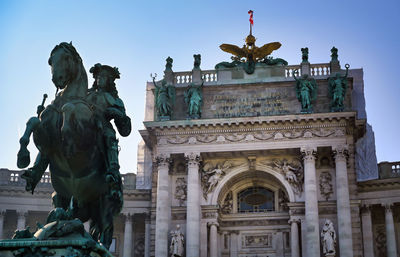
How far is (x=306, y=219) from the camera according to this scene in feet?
109

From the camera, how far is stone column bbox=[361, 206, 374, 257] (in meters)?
35.3

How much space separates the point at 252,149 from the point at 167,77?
720 cm

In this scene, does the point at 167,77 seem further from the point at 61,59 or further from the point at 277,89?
the point at 61,59

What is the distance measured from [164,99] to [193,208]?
675cm

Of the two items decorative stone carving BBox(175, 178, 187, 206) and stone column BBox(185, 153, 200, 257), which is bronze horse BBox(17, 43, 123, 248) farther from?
decorative stone carving BBox(175, 178, 187, 206)

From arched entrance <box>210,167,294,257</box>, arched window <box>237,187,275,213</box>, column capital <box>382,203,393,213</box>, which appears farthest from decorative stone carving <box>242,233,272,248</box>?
column capital <box>382,203,393,213</box>

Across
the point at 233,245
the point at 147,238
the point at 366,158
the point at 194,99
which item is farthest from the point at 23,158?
the point at 366,158

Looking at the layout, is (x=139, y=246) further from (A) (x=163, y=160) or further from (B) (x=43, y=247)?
(B) (x=43, y=247)

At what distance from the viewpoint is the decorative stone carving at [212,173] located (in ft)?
118

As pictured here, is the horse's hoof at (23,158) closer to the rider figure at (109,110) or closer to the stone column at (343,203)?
the rider figure at (109,110)

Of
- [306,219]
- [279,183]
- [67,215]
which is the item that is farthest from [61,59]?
[279,183]

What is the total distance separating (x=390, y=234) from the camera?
35312 mm

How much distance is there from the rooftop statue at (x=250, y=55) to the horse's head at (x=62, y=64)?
98.0ft

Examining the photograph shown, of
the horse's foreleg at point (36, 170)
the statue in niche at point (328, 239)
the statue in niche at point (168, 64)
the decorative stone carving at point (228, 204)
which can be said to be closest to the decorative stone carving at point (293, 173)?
the statue in niche at point (328, 239)
